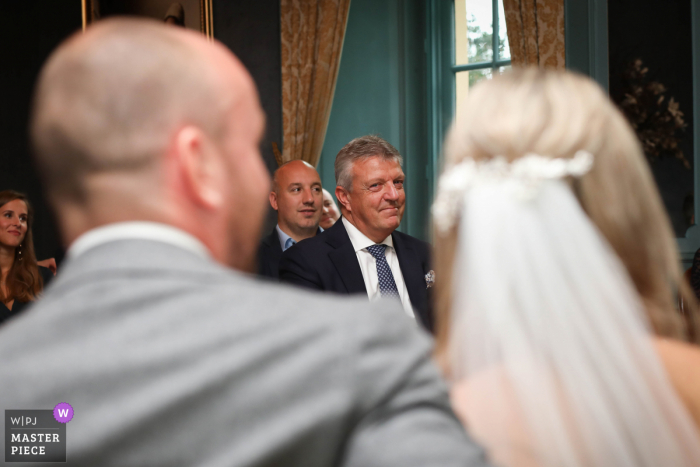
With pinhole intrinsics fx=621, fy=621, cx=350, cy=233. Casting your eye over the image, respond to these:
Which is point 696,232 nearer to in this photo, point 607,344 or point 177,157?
point 607,344

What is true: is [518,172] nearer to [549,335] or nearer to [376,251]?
[549,335]

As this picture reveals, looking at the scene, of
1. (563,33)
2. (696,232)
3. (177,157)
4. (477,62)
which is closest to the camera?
(177,157)

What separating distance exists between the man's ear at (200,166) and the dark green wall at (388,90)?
5.20 m

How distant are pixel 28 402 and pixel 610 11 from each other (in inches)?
203

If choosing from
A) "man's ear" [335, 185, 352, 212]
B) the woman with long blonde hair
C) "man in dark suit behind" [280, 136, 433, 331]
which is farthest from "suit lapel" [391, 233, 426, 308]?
the woman with long blonde hair

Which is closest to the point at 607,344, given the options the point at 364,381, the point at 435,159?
the point at 364,381

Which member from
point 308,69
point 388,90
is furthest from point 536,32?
point 308,69

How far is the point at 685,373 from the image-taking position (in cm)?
92

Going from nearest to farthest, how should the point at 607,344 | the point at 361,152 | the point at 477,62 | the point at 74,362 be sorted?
the point at 74,362
the point at 607,344
the point at 361,152
the point at 477,62

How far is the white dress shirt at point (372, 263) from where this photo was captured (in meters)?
3.36

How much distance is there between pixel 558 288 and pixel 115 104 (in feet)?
2.17

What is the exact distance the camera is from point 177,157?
2.45 ft

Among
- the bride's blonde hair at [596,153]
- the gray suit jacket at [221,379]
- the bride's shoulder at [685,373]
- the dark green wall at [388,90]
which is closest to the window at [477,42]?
the dark green wall at [388,90]

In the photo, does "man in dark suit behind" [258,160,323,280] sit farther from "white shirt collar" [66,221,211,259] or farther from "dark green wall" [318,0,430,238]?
"white shirt collar" [66,221,211,259]
